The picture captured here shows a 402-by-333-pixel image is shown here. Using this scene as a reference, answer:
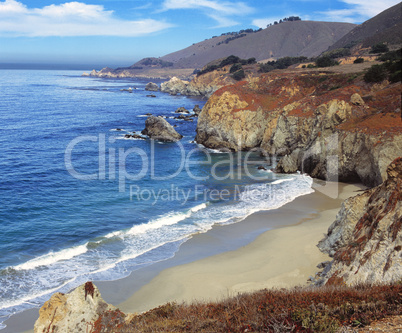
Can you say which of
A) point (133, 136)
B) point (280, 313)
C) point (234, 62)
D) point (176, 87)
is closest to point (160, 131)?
point (133, 136)

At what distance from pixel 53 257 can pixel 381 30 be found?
131 meters

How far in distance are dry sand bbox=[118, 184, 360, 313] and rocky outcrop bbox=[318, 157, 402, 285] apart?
121 inches

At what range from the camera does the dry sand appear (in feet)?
51.0

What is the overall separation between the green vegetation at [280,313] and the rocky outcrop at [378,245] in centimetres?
181

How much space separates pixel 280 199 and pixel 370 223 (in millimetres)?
14773

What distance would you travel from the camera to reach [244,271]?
17453 mm

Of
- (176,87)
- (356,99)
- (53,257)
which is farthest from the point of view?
(176,87)

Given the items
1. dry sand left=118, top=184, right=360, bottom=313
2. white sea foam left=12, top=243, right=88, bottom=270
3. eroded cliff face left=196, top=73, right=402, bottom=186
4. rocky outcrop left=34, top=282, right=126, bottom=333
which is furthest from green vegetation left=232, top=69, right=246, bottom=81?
rocky outcrop left=34, top=282, right=126, bottom=333

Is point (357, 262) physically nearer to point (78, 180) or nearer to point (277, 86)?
point (78, 180)

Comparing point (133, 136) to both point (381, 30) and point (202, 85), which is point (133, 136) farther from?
point (381, 30)

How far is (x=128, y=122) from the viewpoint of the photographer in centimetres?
6788

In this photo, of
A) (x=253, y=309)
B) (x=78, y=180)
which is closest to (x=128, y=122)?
(x=78, y=180)

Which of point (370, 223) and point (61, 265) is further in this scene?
point (61, 265)

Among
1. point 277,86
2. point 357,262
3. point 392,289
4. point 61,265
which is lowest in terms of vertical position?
point 61,265
